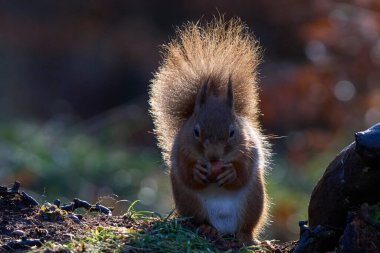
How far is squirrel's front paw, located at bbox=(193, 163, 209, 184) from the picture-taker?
13.1 ft

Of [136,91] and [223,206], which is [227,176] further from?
[136,91]

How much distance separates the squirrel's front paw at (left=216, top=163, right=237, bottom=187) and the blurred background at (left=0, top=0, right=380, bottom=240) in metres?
1.98

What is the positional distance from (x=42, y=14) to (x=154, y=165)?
614cm

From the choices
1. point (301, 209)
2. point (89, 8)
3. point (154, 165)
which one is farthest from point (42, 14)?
point (301, 209)

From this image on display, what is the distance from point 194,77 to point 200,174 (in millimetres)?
607

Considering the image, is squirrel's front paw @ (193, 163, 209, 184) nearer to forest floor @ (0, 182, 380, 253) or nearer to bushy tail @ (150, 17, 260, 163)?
forest floor @ (0, 182, 380, 253)

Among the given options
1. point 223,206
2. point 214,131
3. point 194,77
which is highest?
point 194,77

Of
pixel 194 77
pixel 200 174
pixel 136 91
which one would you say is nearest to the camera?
pixel 200 174

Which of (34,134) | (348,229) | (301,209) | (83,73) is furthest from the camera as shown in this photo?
(83,73)

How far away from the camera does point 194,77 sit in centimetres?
441

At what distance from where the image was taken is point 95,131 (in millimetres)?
9312

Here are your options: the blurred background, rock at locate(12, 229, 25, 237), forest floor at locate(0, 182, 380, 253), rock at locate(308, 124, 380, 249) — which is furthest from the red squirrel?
the blurred background

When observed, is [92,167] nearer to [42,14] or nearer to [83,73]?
[83,73]

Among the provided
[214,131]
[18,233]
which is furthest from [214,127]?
[18,233]
